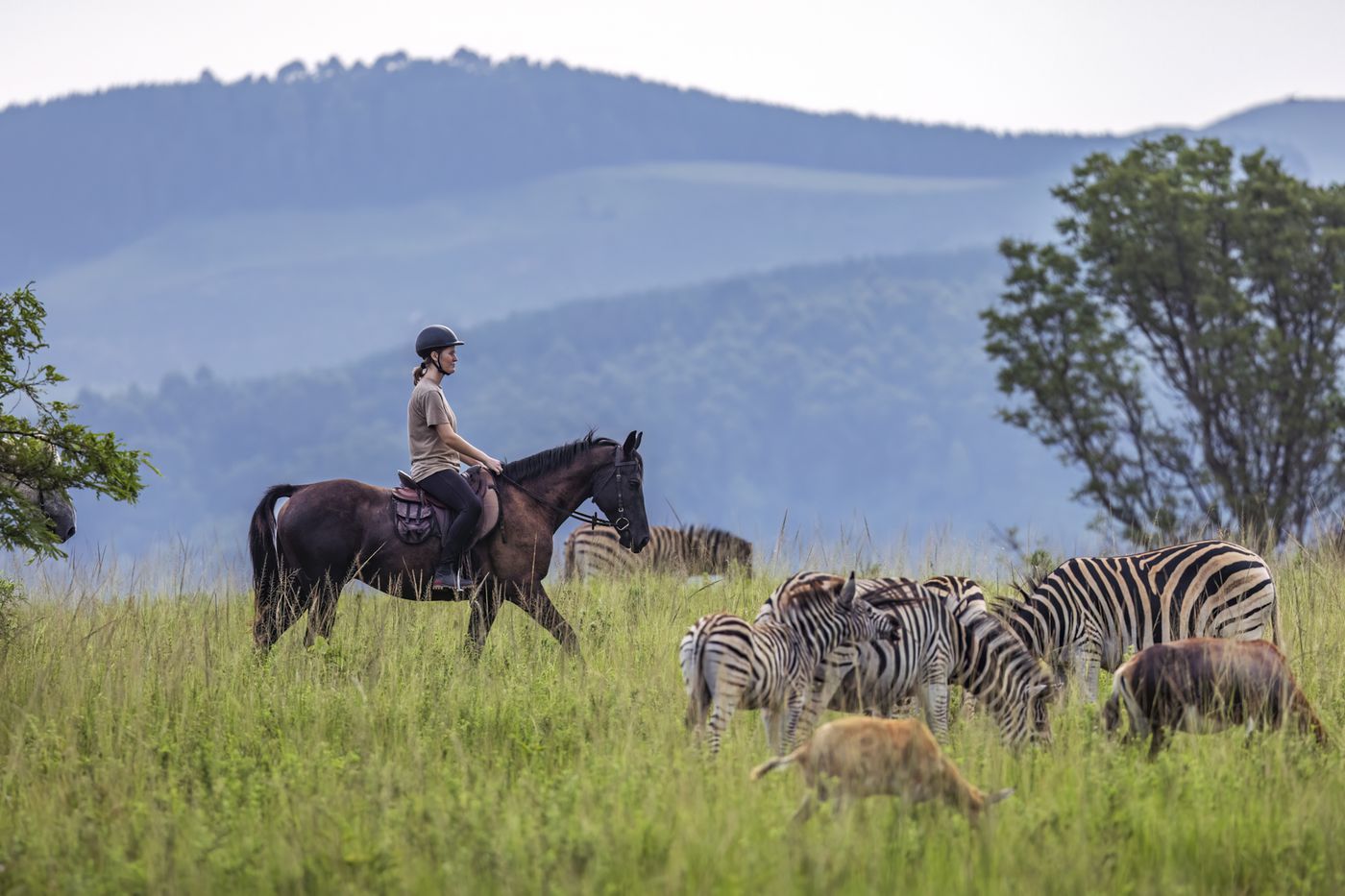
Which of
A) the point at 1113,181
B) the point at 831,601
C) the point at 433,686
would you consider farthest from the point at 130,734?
the point at 1113,181

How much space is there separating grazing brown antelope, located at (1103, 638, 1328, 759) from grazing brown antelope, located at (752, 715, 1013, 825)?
60.8 inches

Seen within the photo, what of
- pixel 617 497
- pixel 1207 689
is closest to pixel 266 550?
pixel 617 497

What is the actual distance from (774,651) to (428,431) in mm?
4957

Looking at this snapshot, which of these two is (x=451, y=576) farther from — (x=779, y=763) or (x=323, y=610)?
(x=779, y=763)

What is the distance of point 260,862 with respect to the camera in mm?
6301

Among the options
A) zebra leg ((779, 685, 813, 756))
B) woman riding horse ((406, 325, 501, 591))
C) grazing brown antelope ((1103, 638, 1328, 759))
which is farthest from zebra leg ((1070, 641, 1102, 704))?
woman riding horse ((406, 325, 501, 591))

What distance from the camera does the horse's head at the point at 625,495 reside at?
12227mm

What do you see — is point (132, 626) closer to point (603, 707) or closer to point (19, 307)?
point (19, 307)

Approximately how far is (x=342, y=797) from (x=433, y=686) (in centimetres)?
238

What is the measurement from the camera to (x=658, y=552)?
18672 mm

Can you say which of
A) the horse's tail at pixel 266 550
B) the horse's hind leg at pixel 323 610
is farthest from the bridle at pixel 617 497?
the horse's tail at pixel 266 550

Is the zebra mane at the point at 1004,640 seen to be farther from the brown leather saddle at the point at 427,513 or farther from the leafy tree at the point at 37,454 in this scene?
the leafy tree at the point at 37,454

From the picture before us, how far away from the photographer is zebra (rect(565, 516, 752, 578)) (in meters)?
18.2

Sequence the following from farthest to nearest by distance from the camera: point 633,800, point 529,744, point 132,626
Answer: point 132,626, point 529,744, point 633,800
